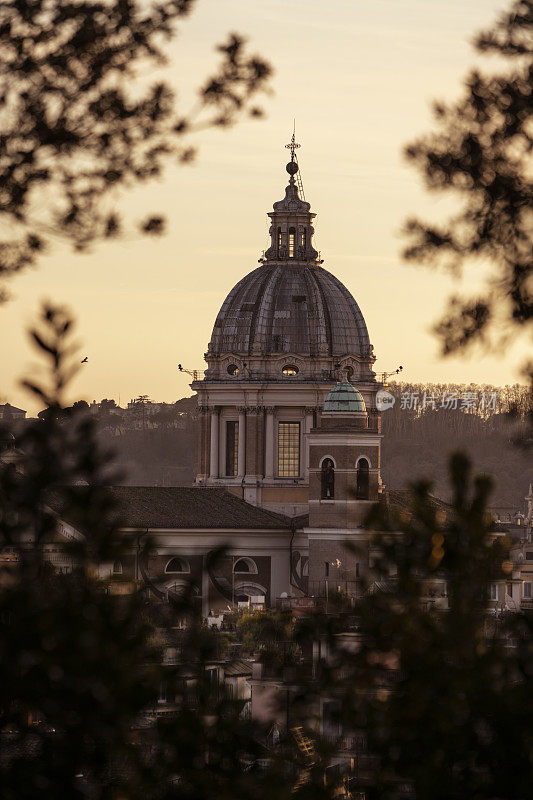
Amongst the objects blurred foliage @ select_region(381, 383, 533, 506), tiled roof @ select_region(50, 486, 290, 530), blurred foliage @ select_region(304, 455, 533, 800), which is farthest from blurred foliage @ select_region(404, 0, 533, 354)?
blurred foliage @ select_region(381, 383, 533, 506)

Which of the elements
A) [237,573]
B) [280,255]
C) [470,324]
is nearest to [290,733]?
[470,324]

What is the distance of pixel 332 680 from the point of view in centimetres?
1468

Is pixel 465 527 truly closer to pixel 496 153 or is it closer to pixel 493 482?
pixel 493 482

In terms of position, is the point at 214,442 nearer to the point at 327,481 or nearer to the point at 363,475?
the point at 327,481

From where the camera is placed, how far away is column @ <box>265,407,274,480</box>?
6969 cm

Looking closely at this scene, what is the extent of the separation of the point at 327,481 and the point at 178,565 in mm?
5349

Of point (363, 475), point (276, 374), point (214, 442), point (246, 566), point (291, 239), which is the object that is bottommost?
point (246, 566)

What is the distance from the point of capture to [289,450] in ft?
231

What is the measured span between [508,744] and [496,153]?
14.6 feet

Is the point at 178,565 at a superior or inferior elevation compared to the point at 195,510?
inferior

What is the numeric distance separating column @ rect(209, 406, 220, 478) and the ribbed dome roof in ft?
7.11

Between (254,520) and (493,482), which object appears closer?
(493,482)

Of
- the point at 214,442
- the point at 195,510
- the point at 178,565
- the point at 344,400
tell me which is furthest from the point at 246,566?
the point at 344,400

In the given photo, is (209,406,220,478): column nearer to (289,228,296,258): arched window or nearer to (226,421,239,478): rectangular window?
(226,421,239,478): rectangular window
